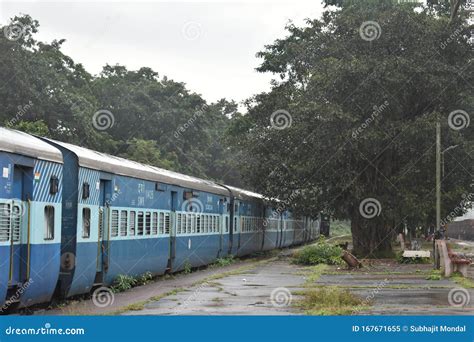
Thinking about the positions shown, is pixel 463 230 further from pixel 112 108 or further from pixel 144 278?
pixel 144 278

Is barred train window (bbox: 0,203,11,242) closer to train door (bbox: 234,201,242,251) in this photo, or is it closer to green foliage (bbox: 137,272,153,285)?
green foliage (bbox: 137,272,153,285)

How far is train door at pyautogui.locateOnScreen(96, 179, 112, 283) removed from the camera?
1673 centimetres

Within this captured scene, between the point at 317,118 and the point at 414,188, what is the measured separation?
5.01 meters

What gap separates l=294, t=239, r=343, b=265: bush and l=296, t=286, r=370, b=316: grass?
15967 millimetres

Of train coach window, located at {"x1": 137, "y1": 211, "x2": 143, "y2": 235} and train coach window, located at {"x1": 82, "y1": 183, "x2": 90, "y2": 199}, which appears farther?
train coach window, located at {"x1": 137, "y1": 211, "x2": 143, "y2": 235}

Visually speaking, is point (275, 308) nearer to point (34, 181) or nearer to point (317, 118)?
point (34, 181)

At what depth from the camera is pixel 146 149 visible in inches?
2270

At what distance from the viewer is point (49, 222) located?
550 inches

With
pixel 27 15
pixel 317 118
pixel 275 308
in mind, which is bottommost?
pixel 275 308

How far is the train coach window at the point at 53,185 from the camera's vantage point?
45.7 feet

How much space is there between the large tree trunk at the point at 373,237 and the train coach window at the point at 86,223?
21.5m

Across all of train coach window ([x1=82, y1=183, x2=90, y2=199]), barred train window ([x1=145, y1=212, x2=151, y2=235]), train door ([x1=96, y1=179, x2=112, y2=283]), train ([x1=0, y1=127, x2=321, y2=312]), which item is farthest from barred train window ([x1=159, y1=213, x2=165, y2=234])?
train coach window ([x1=82, y1=183, x2=90, y2=199])

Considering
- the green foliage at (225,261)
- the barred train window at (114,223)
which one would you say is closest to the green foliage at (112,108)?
the green foliage at (225,261)
